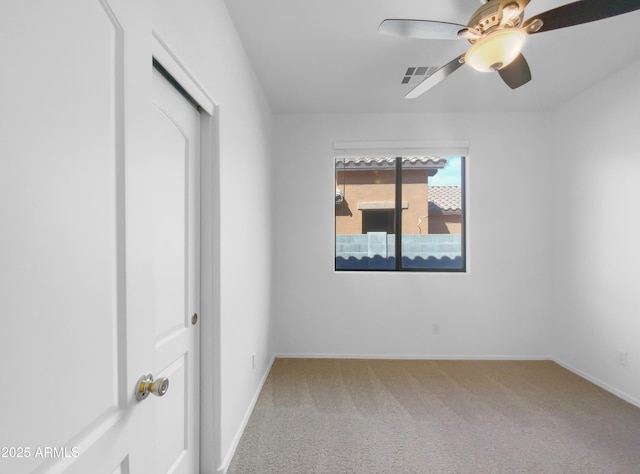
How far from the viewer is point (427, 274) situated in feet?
11.5

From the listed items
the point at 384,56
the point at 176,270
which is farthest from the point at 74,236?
the point at 384,56

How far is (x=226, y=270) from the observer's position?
1.84 metres

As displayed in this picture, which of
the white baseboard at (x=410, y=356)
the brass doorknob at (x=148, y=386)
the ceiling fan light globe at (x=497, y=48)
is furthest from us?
the white baseboard at (x=410, y=356)

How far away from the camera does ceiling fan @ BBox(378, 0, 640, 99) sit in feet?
4.59

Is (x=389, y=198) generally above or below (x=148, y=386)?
above

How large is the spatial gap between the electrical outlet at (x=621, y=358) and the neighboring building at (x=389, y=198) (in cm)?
172

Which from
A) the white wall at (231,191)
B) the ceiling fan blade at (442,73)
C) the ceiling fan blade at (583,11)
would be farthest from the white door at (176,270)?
the ceiling fan blade at (583,11)

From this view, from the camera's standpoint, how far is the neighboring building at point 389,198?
3.73m

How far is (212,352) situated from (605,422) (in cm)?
273

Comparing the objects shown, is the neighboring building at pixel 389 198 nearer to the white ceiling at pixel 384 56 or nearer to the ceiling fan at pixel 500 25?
the white ceiling at pixel 384 56

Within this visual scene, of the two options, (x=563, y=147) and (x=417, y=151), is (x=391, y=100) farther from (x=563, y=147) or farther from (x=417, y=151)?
(x=563, y=147)

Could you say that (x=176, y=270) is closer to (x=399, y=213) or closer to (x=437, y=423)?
(x=437, y=423)

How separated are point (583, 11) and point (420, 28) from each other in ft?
2.22

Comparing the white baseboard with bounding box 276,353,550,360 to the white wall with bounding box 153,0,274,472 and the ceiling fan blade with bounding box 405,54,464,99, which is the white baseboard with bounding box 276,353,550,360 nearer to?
the white wall with bounding box 153,0,274,472
